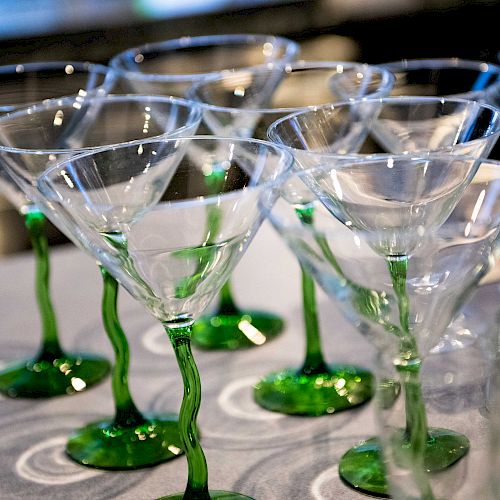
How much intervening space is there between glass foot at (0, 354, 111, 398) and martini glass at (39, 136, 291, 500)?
24 centimetres

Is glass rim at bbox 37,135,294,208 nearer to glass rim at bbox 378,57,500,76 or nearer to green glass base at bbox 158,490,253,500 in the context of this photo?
green glass base at bbox 158,490,253,500

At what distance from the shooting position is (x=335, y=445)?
2.72ft

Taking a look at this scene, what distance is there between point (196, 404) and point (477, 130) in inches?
11.7

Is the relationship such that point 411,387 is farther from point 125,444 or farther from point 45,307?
point 45,307

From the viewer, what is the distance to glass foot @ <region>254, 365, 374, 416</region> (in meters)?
0.90

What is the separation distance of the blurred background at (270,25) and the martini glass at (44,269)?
1403 mm

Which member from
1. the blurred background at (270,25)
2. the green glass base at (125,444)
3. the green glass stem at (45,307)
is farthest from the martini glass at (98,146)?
the blurred background at (270,25)

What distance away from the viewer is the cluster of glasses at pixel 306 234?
69 centimetres

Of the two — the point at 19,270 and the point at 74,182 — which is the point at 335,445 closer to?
the point at 74,182

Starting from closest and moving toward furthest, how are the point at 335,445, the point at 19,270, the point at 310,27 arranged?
the point at 335,445 → the point at 19,270 → the point at 310,27

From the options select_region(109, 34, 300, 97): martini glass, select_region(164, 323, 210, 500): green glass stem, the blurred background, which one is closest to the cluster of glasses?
select_region(164, 323, 210, 500): green glass stem

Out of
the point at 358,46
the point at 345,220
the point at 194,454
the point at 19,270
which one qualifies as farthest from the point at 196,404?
the point at 358,46

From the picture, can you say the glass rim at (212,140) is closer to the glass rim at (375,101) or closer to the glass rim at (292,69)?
the glass rim at (375,101)

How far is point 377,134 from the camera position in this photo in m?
0.96
